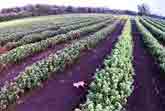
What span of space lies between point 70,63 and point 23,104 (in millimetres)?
6202

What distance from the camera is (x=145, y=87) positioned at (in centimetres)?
1495

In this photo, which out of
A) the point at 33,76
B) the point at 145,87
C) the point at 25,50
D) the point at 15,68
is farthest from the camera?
the point at 25,50

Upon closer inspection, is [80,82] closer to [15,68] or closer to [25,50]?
[15,68]

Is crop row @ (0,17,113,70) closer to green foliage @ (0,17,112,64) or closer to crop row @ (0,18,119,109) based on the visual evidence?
green foliage @ (0,17,112,64)

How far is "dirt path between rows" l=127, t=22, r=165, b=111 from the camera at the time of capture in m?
12.8

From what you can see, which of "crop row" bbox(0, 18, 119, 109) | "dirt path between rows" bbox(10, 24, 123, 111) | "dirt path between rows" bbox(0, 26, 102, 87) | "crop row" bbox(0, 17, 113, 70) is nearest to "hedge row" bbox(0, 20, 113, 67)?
"crop row" bbox(0, 17, 113, 70)

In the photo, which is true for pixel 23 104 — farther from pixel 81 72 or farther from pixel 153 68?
pixel 153 68

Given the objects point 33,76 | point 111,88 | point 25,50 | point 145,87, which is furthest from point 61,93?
point 25,50

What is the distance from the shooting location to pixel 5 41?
3044 cm

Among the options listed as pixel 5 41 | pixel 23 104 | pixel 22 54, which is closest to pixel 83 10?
pixel 5 41

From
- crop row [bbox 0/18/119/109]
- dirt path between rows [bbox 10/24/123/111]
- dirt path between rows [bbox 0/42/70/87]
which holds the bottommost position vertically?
dirt path between rows [bbox 0/42/70/87]

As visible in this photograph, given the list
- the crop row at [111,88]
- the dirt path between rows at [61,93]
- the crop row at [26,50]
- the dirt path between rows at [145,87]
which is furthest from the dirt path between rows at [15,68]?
the dirt path between rows at [145,87]

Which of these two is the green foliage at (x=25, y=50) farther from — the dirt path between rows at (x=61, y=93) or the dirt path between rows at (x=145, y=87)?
the dirt path between rows at (x=145, y=87)

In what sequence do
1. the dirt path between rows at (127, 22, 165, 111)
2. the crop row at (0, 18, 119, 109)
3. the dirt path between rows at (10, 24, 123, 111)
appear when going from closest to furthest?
the dirt path between rows at (10, 24, 123, 111), the crop row at (0, 18, 119, 109), the dirt path between rows at (127, 22, 165, 111)
